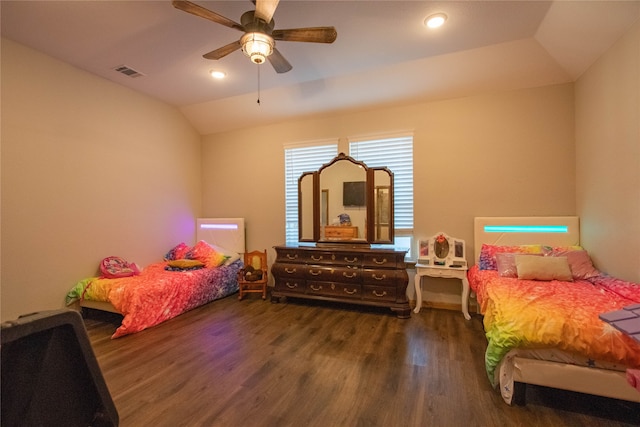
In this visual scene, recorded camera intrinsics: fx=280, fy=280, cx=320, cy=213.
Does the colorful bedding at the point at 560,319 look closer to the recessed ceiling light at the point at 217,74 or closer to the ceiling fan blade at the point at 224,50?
the ceiling fan blade at the point at 224,50

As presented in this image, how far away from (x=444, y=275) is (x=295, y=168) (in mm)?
2594

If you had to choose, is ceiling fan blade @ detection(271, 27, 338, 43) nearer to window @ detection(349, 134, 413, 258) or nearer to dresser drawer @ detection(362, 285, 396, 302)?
window @ detection(349, 134, 413, 258)

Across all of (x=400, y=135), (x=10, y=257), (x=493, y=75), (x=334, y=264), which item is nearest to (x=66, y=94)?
(x=10, y=257)

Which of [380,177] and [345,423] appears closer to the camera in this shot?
[345,423]

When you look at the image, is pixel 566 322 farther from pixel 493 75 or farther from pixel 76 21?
pixel 76 21

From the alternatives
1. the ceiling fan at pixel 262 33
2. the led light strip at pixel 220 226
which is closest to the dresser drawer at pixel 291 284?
the led light strip at pixel 220 226

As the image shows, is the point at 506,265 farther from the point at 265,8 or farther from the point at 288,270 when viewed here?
the point at 265,8

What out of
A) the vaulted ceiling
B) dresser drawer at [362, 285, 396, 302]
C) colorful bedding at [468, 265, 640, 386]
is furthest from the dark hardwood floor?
the vaulted ceiling

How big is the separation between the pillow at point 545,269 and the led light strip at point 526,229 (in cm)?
52

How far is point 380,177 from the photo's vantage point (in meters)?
3.81

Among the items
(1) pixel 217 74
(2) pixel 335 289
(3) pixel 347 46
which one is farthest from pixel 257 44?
(2) pixel 335 289

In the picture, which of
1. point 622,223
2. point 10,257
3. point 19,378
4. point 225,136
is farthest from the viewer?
point 225,136

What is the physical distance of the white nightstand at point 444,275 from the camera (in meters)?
3.25

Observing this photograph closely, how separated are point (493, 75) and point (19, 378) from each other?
419 cm
